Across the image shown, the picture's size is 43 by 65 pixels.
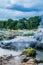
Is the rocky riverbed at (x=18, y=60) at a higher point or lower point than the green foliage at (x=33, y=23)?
lower

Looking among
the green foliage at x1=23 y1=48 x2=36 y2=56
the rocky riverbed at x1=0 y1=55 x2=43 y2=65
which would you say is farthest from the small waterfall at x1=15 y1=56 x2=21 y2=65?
the green foliage at x1=23 y1=48 x2=36 y2=56

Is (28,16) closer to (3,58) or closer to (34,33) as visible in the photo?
(34,33)

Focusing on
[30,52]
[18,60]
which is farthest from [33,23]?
[18,60]

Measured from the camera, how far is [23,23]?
2586 millimetres

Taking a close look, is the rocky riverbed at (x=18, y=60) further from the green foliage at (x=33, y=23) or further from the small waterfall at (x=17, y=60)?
the green foliage at (x=33, y=23)

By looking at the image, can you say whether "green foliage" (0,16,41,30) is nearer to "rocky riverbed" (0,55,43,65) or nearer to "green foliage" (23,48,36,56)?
"green foliage" (23,48,36,56)

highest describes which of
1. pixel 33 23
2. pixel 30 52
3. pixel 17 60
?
pixel 33 23

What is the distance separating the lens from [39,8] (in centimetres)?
267

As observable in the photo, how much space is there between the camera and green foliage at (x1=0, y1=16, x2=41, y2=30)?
255cm

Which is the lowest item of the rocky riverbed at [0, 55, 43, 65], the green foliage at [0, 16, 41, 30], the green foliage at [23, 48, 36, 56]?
the rocky riverbed at [0, 55, 43, 65]

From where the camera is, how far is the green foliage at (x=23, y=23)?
2.55 metres

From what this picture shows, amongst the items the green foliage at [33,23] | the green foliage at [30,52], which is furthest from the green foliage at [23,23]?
the green foliage at [30,52]

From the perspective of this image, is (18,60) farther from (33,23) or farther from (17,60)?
(33,23)

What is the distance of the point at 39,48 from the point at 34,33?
0.68ft
